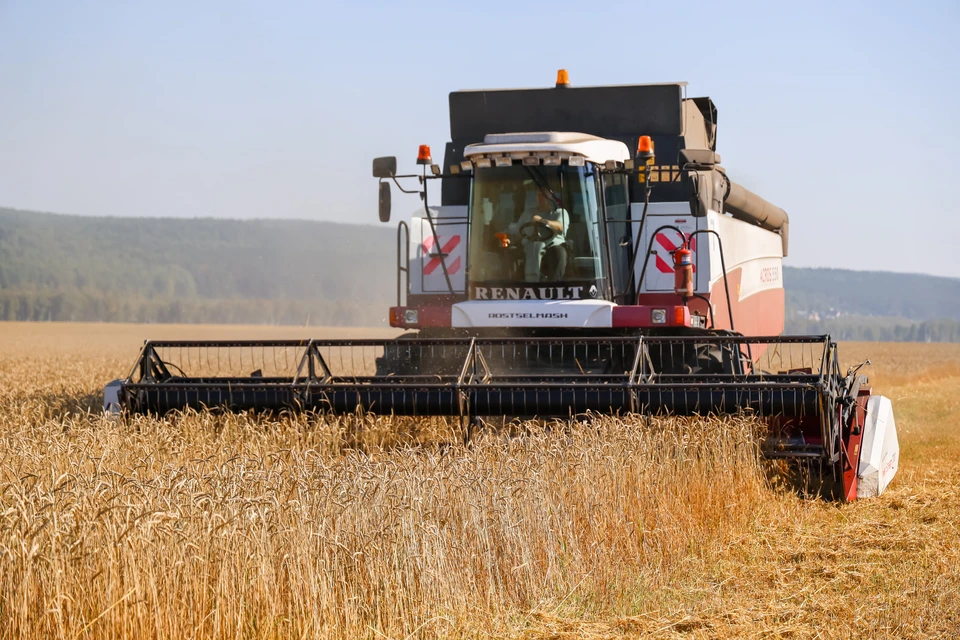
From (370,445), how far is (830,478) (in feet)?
10.2

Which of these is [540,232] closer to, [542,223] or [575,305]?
[542,223]

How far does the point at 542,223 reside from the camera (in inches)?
339

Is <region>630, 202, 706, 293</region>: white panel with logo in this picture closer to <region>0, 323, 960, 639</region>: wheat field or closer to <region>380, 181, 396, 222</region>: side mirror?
<region>380, 181, 396, 222</region>: side mirror

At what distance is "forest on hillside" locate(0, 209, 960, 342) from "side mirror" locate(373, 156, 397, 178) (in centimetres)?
6785

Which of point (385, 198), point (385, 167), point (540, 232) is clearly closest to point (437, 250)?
point (385, 198)

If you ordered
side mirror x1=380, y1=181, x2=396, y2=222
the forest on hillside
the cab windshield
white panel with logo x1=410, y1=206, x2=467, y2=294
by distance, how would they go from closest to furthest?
1. the cab windshield
2. side mirror x1=380, y1=181, x2=396, y2=222
3. white panel with logo x1=410, y1=206, x2=467, y2=294
4. the forest on hillside

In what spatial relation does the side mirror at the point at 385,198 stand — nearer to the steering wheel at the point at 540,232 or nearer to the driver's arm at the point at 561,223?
the steering wheel at the point at 540,232

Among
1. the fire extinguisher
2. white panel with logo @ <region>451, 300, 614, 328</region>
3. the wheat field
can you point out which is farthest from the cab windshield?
the wheat field

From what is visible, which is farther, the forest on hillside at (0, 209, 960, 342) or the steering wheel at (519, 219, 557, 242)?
the forest on hillside at (0, 209, 960, 342)

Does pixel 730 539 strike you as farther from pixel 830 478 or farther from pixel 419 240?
pixel 419 240

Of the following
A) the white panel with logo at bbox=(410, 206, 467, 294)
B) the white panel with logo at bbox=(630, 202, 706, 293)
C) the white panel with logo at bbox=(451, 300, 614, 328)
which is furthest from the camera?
the white panel with logo at bbox=(410, 206, 467, 294)

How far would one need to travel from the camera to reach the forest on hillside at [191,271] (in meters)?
103

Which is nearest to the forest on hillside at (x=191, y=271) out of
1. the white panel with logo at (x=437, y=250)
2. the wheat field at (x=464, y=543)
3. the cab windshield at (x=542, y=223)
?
the white panel with logo at (x=437, y=250)

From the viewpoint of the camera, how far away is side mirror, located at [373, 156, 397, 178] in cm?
913
